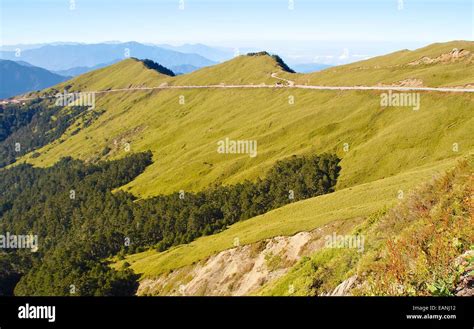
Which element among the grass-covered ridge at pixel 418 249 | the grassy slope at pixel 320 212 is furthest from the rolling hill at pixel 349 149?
the grass-covered ridge at pixel 418 249

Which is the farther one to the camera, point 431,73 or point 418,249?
point 431,73

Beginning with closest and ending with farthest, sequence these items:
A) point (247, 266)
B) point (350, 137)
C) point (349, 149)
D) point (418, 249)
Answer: point (418, 249) < point (247, 266) < point (349, 149) < point (350, 137)

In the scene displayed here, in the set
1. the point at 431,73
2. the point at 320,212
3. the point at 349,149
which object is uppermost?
the point at 431,73

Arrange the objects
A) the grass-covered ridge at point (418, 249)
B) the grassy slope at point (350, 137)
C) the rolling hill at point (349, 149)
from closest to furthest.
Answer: the grass-covered ridge at point (418, 249) → the rolling hill at point (349, 149) → the grassy slope at point (350, 137)

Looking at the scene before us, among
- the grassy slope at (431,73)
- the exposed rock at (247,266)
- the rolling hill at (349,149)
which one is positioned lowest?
the exposed rock at (247,266)
